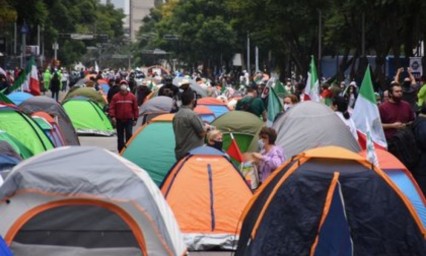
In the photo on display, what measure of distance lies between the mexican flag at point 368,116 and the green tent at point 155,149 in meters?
2.93

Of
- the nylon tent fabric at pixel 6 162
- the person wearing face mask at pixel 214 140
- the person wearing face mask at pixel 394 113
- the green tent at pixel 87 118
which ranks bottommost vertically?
Answer: the green tent at pixel 87 118

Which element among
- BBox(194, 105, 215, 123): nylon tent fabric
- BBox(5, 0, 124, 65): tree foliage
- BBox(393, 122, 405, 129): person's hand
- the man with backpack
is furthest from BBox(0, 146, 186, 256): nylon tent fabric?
BBox(5, 0, 124, 65): tree foliage

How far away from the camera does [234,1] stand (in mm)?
55312

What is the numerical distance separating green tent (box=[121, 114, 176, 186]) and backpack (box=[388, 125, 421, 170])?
13.1 ft

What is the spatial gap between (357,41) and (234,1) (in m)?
9.46

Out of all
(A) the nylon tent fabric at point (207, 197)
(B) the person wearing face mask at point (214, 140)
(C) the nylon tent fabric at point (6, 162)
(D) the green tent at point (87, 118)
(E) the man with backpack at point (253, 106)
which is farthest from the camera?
(D) the green tent at point (87, 118)

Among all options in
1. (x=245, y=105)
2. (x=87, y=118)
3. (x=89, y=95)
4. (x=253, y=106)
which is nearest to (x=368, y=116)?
(x=253, y=106)

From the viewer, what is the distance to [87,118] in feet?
106

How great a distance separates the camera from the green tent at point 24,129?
19516 millimetres

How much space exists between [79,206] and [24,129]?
30.0 feet

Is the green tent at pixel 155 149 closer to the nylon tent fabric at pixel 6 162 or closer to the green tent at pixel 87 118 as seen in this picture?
the nylon tent fabric at pixel 6 162

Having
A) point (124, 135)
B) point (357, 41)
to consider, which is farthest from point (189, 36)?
point (124, 135)

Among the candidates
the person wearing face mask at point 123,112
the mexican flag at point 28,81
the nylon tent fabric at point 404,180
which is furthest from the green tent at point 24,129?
the mexican flag at point 28,81

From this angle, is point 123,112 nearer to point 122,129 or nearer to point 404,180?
point 122,129
